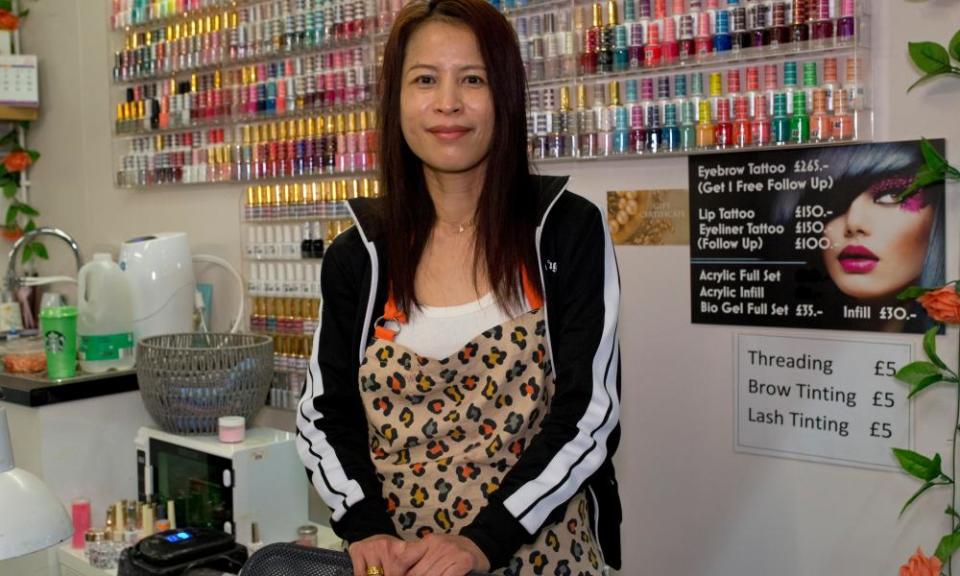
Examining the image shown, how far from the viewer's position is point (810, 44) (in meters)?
1.94

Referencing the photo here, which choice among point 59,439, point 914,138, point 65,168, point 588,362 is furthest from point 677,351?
point 65,168

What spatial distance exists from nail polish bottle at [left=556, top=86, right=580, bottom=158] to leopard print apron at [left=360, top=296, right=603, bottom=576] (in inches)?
37.6

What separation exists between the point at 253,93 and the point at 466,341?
6.32 ft

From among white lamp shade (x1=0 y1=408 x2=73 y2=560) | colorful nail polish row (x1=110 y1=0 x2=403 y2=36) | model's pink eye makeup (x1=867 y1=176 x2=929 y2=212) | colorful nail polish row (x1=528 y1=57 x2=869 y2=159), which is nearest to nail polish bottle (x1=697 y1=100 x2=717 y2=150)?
colorful nail polish row (x1=528 y1=57 x2=869 y2=159)

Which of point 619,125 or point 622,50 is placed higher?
point 622,50

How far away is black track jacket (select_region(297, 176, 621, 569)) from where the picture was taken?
133cm

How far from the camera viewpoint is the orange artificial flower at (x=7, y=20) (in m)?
3.97

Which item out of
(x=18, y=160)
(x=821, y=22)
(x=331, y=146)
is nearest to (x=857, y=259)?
(x=821, y=22)

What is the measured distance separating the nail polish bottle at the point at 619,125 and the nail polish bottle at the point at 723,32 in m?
0.25

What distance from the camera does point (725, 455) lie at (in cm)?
215

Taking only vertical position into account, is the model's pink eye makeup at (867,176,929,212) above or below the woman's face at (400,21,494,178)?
below

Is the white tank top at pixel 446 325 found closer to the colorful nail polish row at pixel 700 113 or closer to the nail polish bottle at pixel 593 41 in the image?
the colorful nail polish row at pixel 700 113

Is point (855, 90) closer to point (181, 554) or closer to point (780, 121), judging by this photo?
point (780, 121)

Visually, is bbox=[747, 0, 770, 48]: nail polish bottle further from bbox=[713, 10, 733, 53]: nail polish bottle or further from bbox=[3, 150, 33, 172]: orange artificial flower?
bbox=[3, 150, 33, 172]: orange artificial flower
